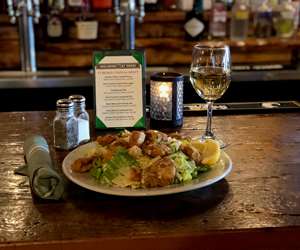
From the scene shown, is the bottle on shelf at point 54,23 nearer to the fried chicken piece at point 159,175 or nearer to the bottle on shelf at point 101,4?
the bottle on shelf at point 101,4

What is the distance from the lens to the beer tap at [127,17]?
2732mm

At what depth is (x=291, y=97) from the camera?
9.04ft

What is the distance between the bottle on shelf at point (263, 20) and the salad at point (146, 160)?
211 cm

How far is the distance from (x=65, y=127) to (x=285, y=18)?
2.10 meters

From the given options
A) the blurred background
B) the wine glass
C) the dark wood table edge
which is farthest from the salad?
the blurred background

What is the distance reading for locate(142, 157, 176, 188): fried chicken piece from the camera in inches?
39.2

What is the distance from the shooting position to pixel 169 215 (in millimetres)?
941

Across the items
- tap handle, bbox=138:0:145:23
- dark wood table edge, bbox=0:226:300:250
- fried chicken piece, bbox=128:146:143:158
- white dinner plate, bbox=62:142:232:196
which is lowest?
dark wood table edge, bbox=0:226:300:250

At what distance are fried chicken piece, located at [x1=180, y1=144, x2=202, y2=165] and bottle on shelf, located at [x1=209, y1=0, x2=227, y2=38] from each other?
201cm

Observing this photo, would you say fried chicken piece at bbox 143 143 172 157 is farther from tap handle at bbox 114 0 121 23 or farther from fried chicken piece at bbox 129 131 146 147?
tap handle at bbox 114 0 121 23

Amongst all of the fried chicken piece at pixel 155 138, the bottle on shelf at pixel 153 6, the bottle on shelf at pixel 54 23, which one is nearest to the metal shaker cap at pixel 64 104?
the fried chicken piece at pixel 155 138

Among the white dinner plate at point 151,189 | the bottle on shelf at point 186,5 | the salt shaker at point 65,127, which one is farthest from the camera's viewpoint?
the bottle on shelf at point 186,5

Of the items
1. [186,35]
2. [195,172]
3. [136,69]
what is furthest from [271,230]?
[186,35]

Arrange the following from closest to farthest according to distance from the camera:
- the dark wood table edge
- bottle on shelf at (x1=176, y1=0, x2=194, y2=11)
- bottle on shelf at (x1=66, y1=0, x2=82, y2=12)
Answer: the dark wood table edge, bottle on shelf at (x1=66, y1=0, x2=82, y2=12), bottle on shelf at (x1=176, y1=0, x2=194, y2=11)
